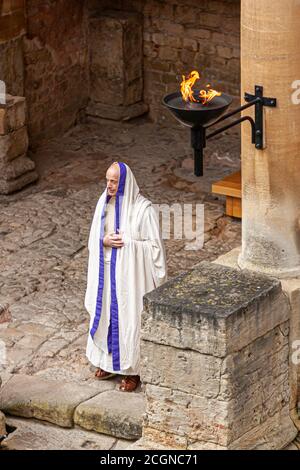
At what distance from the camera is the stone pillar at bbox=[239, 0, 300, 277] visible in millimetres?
9052

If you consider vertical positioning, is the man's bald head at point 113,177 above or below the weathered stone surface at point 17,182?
above

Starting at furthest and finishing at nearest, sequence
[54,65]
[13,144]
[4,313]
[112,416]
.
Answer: [54,65] → [13,144] → [4,313] → [112,416]

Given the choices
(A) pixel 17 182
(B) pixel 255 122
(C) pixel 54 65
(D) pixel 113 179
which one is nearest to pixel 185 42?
(C) pixel 54 65

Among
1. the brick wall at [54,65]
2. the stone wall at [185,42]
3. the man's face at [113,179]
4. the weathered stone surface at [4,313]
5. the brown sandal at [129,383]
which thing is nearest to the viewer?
the man's face at [113,179]

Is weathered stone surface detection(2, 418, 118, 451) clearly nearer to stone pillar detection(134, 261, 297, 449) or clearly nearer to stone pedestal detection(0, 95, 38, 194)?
stone pillar detection(134, 261, 297, 449)

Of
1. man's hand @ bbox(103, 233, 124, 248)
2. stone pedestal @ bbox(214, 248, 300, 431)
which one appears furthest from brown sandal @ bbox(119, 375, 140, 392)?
stone pedestal @ bbox(214, 248, 300, 431)

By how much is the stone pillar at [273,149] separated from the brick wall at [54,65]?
21.1 feet

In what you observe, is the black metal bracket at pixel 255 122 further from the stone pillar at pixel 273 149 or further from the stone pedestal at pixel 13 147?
the stone pedestal at pixel 13 147

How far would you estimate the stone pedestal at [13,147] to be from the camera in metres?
14.3

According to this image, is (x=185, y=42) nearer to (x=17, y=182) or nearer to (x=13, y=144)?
(x=13, y=144)

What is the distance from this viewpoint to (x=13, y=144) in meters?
14.5

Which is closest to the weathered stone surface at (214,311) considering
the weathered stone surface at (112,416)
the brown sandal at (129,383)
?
the weathered stone surface at (112,416)

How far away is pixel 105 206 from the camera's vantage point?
10.6 meters

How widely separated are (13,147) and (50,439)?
16.7ft
